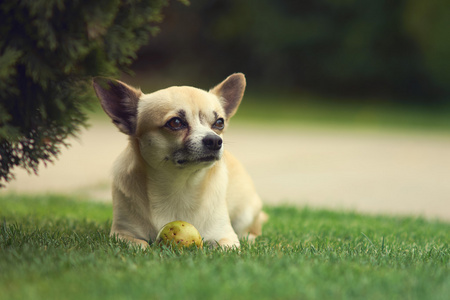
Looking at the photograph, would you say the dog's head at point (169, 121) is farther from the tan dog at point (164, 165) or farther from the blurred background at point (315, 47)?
the blurred background at point (315, 47)

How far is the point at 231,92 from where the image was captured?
4.15 metres

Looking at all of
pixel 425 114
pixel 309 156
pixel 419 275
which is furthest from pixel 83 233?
pixel 425 114

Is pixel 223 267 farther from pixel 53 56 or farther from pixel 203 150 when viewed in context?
pixel 53 56

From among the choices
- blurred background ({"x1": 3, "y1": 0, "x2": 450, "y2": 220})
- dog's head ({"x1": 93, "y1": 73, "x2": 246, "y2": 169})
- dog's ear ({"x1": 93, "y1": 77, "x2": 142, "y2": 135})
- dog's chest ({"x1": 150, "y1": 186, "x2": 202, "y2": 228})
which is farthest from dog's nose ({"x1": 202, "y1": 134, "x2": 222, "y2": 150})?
blurred background ({"x1": 3, "y1": 0, "x2": 450, "y2": 220})

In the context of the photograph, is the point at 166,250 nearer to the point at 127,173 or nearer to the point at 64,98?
the point at 127,173

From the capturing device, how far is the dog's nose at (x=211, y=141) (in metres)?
3.45

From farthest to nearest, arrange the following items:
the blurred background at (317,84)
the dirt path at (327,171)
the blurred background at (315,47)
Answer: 1. the blurred background at (315,47)
2. the blurred background at (317,84)
3. the dirt path at (327,171)

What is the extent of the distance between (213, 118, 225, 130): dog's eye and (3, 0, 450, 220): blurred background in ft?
15.0

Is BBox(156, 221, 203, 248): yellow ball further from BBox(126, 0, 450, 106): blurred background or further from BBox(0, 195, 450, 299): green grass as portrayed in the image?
BBox(126, 0, 450, 106): blurred background

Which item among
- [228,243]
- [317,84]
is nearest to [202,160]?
[228,243]

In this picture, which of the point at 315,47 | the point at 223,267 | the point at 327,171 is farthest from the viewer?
the point at 315,47

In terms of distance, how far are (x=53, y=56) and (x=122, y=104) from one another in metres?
0.64

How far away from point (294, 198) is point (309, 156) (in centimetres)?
347

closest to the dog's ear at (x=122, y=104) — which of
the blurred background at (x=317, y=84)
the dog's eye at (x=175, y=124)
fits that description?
the dog's eye at (x=175, y=124)
